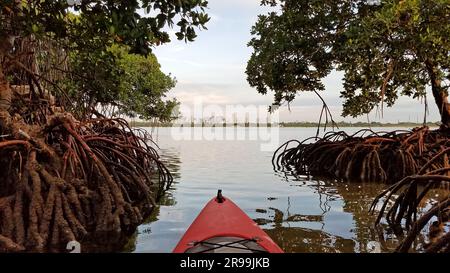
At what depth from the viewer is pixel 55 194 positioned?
16.4ft

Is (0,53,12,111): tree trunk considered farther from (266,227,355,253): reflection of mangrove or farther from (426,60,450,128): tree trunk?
(426,60,450,128): tree trunk

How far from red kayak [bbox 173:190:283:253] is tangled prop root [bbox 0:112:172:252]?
5.45 ft

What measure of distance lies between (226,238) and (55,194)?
2606mm

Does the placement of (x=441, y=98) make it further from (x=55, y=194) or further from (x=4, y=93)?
(x=4, y=93)

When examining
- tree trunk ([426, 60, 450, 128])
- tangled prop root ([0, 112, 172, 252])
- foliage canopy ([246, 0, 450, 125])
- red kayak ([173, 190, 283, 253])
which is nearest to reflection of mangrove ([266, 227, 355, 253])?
red kayak ([173, 190, 283, 253])

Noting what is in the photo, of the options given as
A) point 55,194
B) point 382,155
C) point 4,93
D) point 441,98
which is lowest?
point 55,194

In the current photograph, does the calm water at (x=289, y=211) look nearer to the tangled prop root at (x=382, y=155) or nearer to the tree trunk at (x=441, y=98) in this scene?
the tangled prop root at (x=382, y=155)

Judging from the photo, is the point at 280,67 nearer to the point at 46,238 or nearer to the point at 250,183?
the point at 250,183

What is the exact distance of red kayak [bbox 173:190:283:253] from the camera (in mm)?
3279

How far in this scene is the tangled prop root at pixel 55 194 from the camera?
4672 millimetres

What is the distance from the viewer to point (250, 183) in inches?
425

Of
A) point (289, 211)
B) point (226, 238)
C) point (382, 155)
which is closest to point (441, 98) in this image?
point (382, 155)

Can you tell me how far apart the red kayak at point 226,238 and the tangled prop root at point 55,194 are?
5.45 feet
